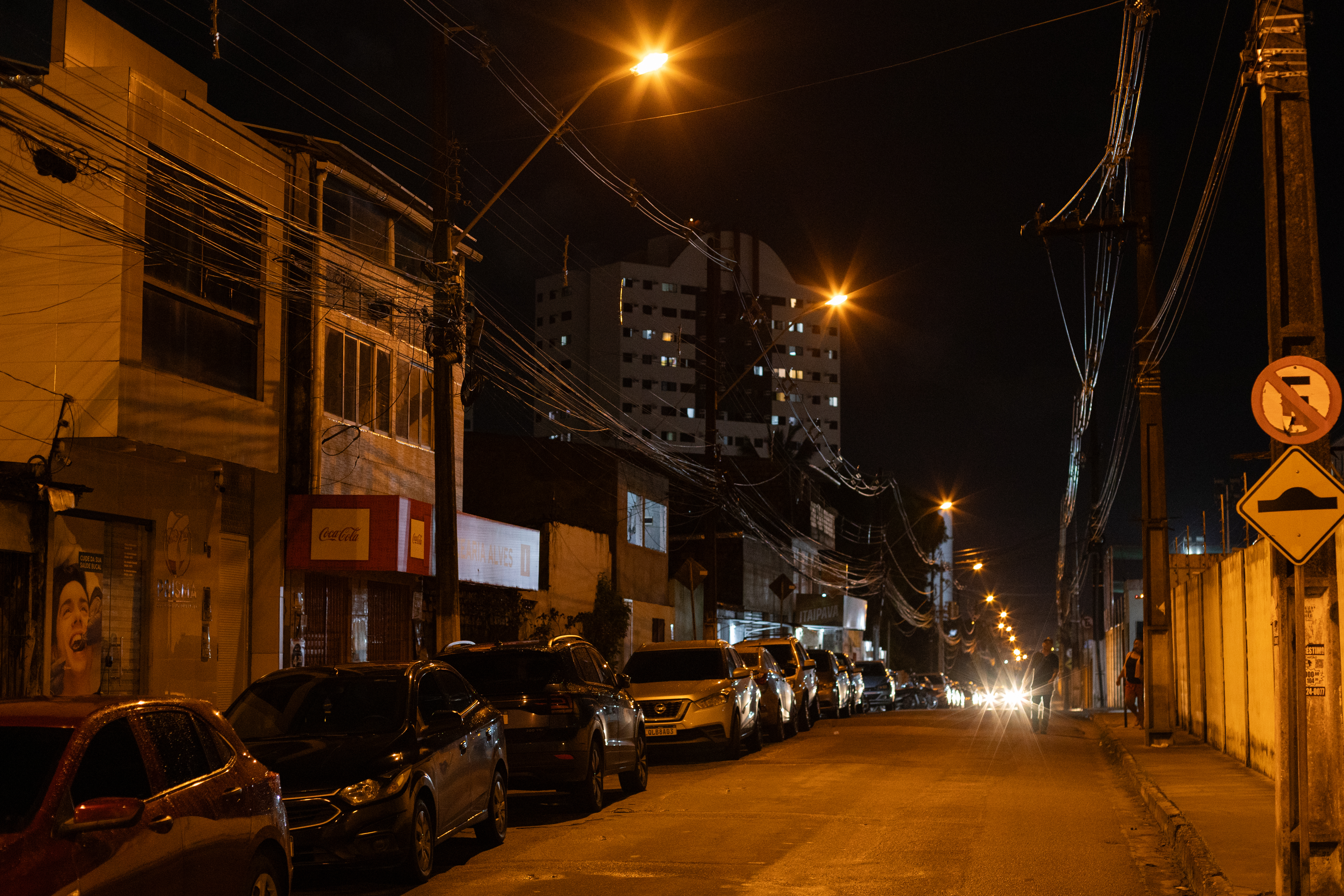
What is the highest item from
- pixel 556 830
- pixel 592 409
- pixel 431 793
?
pixel 592 409

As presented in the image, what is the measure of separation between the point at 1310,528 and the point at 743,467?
199ft

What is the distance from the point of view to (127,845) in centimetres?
595

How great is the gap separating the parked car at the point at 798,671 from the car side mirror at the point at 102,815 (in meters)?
20.5

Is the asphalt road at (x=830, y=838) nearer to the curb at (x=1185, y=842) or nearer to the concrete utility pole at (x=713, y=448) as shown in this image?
the curb at (x=1185, y=842)

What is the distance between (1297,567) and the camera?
8.62 m

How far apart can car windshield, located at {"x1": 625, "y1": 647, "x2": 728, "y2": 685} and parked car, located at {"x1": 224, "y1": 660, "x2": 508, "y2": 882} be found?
353 inches

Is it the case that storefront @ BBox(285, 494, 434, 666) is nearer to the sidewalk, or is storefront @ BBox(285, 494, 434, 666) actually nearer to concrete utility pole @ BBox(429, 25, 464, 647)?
concrete utility pole @ BBox(429, 25, 464, 647)

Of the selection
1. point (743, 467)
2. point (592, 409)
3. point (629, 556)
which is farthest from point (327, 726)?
point (743, 467)

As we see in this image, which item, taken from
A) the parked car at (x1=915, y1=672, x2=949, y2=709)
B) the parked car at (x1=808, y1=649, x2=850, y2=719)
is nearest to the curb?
the parked car at (x1=808, y1=649, x2=850, y2=719)

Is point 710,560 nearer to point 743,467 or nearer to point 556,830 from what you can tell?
point 556,830

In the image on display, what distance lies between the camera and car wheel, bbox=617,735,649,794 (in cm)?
1565

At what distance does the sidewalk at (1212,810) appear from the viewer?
947cm

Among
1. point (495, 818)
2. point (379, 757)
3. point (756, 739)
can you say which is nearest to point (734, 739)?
point (756, 739)

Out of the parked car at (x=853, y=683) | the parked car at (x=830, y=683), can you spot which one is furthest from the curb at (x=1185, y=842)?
the parked car at (x=853, y=683)
